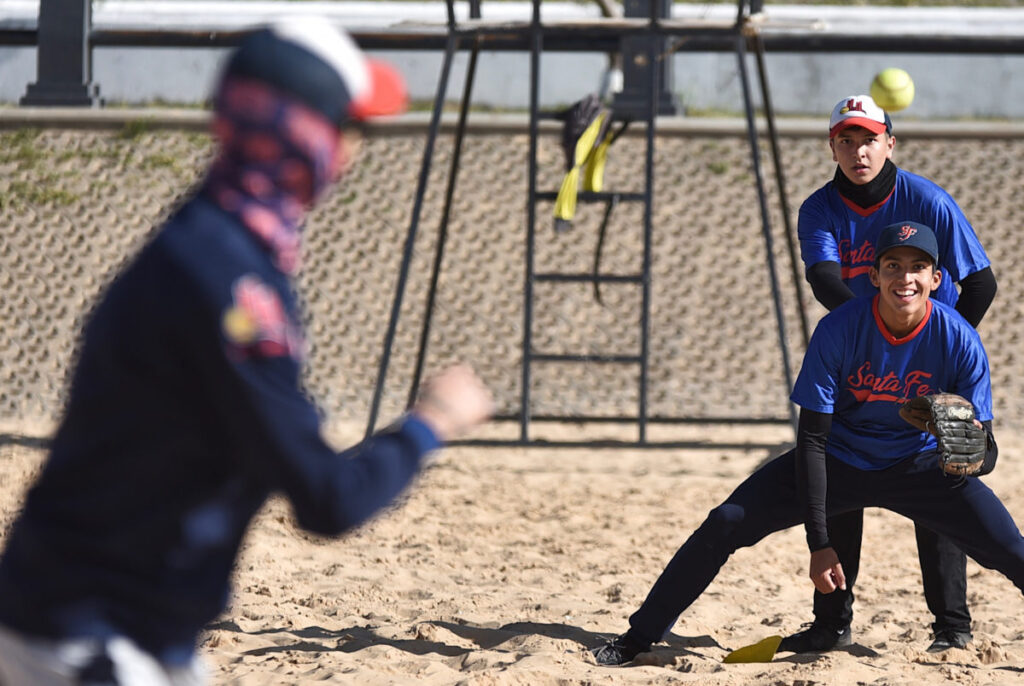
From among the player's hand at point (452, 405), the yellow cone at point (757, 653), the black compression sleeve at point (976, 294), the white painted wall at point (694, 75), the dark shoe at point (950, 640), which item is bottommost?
the player's hand at point (452, 405)

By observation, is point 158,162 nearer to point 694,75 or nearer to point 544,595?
point 694,75

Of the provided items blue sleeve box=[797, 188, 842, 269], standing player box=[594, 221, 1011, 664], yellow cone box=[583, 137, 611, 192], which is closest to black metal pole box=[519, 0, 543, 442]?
yellow cone box=[583, 137, 611, 192]

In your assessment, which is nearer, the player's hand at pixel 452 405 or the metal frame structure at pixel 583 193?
the player's hand at pixel 452 405

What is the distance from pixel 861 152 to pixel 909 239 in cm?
55

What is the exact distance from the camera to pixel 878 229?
366 cm

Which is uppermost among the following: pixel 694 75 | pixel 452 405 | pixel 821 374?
pixel 694 75

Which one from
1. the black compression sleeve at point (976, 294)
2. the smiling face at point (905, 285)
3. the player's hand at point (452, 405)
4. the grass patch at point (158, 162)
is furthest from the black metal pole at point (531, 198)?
the player's hand at point (452, 405)

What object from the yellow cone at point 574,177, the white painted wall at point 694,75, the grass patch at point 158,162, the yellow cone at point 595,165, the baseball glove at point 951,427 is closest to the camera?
the baseball glove at point 951,427

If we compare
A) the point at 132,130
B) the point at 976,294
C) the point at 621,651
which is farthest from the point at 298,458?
the point at 132,130

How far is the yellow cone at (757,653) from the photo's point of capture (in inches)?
140

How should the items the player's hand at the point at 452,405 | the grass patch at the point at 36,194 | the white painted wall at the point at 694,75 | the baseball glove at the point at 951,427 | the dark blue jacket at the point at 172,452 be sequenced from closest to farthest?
1. the dark blue jacket at the point at 172,452
2. the player's hand at the point at 452,405
3. the baseball glove at the point at 951,427
4. the grass patch at the point at 36,194
5. the white painted wall at the point at 694,75

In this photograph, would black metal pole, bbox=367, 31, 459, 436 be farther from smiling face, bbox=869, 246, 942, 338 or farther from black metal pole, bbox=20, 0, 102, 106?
black metal pole, bbox=20, 0, 102, 106

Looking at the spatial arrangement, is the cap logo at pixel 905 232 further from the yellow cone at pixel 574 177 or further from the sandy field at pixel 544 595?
the yellow cone at pixel 574 177

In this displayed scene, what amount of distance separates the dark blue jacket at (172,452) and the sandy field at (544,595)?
194cm
